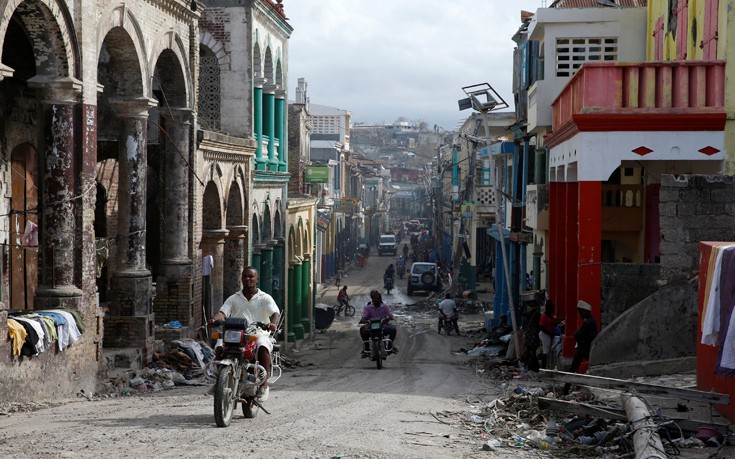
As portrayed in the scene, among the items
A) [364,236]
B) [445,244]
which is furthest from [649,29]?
[364,236]

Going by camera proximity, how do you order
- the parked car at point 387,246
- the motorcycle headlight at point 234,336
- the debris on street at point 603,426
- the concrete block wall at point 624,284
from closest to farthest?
the debris on street at point 603,426 < the motorcycle headlight at point 234,336 < the concrete block wall at point 624,284 < the parked car at point 387,246

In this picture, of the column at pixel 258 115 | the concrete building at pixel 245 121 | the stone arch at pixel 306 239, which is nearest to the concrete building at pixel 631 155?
the concrete building at pixel 245 121

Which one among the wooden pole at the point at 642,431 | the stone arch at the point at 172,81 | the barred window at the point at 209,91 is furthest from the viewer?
the barred window at the point at 209,91

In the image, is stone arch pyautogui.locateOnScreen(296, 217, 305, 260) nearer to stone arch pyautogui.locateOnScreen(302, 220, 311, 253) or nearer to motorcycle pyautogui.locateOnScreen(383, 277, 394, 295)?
stone arch pyautogui.locateOnScreen(302, 220, 311, 253)

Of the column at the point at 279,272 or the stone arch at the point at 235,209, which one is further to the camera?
the column at the point at 279,272

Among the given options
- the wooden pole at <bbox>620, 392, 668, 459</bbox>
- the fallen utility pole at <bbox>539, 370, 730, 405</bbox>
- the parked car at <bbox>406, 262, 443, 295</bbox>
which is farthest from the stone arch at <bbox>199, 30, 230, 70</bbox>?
the parked car at <bbox>406, 262, 443, 295</bbox>

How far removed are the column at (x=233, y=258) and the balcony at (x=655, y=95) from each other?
37.9ft

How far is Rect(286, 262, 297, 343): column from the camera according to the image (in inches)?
1345

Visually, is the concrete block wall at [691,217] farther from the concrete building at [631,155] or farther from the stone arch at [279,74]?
the stone arch at [279,74]

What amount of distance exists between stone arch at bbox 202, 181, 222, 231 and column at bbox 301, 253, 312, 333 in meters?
12.9

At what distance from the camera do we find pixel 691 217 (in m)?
15.9

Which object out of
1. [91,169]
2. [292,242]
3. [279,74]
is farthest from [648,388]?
[292,242]

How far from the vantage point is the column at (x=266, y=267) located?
30.1 meters

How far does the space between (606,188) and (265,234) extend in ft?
34.0
